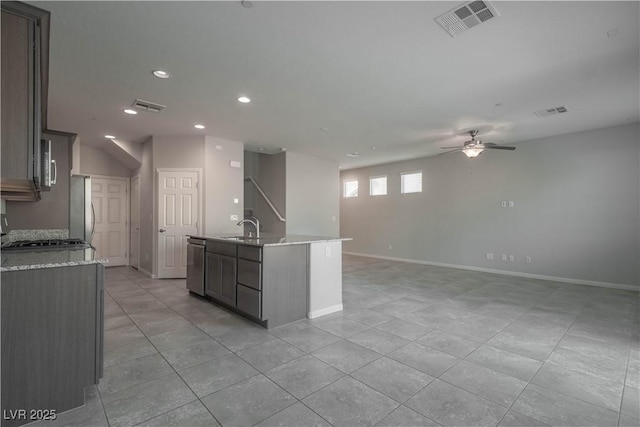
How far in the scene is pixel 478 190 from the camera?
22.4ft

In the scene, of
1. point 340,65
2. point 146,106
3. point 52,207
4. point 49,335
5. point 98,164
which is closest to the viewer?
point 49,335

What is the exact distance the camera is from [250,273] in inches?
128

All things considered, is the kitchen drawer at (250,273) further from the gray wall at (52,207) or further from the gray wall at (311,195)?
the gray wall at (311,195)

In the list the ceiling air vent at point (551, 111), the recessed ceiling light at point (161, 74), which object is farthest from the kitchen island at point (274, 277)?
the ceiling air vent at point (551, 111)

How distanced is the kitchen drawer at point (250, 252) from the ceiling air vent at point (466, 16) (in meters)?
2.63

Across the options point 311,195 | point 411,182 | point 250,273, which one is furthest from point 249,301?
point 411,182

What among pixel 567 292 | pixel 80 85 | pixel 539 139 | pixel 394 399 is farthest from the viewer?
pixel 539 139

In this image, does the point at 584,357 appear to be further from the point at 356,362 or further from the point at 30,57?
the point at 30,57

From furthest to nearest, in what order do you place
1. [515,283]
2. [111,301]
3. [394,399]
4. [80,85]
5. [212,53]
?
1. [515,283]
2. [111,301]
3. [80,85]
4. [212,53]
5. [394,399]

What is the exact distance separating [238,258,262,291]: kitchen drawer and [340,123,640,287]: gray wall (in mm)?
5653

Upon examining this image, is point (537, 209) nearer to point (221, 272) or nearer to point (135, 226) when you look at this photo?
point (221, 272)

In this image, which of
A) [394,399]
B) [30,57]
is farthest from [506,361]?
[30,57]

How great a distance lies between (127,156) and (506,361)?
7259 mm

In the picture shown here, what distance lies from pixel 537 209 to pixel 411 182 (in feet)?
9.77
